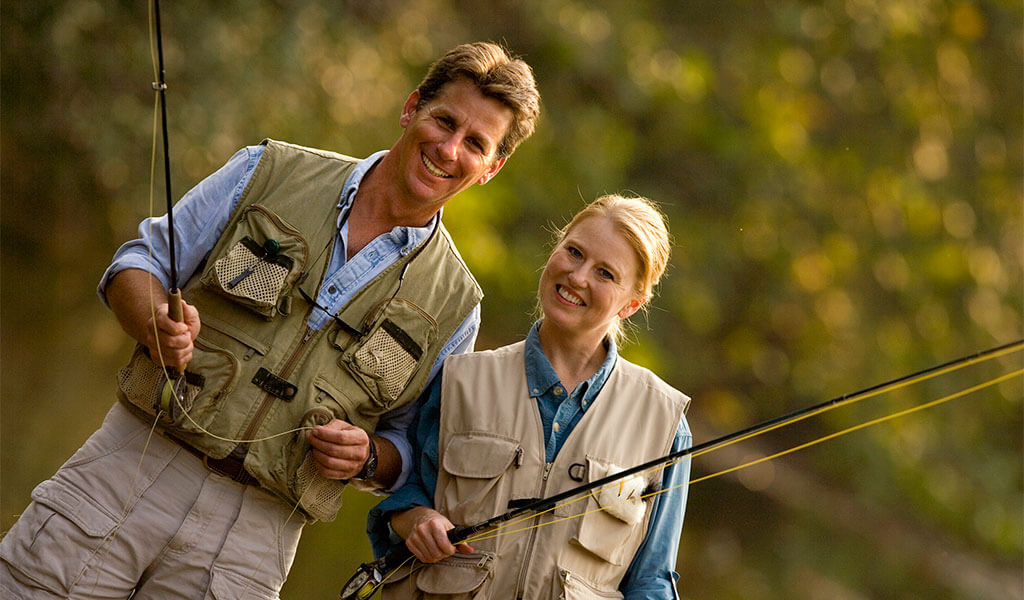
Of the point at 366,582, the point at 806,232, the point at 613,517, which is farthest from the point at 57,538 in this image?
the point at 806,232

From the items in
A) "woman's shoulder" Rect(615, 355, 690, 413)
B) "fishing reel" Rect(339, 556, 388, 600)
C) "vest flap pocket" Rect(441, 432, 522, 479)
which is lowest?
"fishing reel" Rect(339, 556, 388, 600)

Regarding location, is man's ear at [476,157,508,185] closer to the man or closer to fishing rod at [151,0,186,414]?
the man

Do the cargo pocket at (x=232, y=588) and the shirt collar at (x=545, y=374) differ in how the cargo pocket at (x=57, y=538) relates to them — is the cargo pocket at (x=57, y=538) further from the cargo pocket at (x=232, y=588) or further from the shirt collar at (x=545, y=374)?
the shirt collar at (x=545, y=374)

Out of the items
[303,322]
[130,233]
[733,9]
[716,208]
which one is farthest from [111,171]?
[733,9]

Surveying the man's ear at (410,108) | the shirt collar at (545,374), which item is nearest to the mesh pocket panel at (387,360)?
the shirt collar at (545,374)

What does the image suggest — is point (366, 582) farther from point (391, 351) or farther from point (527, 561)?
point (391, 351)

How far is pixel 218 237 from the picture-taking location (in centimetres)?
201

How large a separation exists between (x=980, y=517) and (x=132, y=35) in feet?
20.1

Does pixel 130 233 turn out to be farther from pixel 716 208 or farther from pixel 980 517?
pixel 980 517

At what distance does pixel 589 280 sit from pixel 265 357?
58 cm

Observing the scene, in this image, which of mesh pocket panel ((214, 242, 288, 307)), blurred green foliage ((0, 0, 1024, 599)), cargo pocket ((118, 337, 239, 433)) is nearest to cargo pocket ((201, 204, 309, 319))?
mesh pocket panel ((214, 242, 288, 307))

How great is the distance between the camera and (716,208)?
24.7ft

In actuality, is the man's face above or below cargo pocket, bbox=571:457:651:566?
above

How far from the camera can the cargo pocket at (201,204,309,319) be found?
6.36ft
